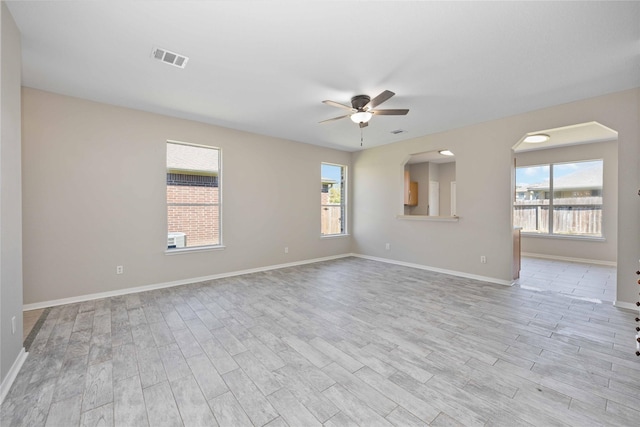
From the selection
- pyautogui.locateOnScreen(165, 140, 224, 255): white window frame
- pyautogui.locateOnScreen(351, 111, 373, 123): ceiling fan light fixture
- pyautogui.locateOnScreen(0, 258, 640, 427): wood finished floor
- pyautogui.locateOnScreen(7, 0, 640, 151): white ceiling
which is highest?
pyautogui.locateOnScreen(7, 0, 640, 151): white ceiling

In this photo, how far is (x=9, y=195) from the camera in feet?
6.37

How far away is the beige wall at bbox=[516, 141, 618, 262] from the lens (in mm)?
5688

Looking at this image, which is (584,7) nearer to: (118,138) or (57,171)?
(118,138)

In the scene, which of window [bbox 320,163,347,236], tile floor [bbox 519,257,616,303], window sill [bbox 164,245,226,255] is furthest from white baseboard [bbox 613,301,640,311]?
window sill [bbox 164,245,226,255]

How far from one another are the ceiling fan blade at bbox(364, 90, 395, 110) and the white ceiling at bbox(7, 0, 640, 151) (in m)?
0.20

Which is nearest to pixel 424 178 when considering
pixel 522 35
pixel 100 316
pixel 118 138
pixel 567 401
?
pixel 522 35

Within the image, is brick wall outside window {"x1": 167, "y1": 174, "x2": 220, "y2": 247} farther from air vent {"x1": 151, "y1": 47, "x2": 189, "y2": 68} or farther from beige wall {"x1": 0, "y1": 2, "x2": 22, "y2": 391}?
beige wall {"x1": 0, "y1": 2, "x2": 22, "y2": 391}

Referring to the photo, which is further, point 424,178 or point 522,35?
point 424,178

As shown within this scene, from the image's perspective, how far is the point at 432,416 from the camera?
160cm

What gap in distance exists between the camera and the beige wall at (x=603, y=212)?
5688 millimetres

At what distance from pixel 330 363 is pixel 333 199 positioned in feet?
16.2

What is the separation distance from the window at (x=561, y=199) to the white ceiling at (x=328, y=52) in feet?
12.7

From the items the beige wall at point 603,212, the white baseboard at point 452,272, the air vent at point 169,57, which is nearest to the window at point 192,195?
the air vent at point 169,57

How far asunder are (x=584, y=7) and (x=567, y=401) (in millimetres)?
2809
